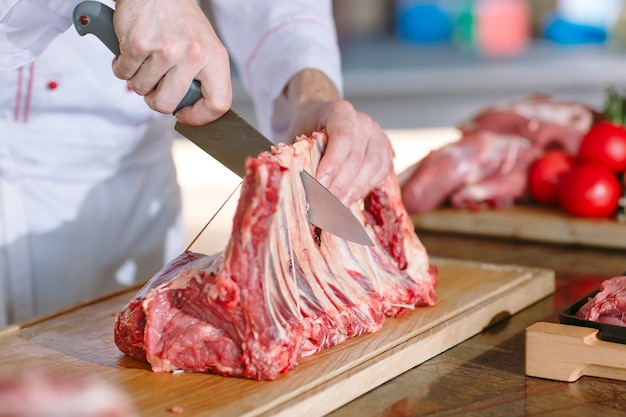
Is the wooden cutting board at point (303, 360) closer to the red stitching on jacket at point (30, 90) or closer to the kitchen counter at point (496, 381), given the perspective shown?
the kitchen counter at point (496, 381)

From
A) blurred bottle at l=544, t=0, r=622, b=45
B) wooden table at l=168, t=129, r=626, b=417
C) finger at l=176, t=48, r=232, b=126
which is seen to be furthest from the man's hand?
blurred bottle at l=544, t=0, r=622, b=45

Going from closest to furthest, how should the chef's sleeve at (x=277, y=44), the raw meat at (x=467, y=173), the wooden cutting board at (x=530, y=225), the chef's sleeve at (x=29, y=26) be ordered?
1. the chef's sleeve at (x=29, y=26)
2. the chef's sleeve at (x=277, y=44)
3. the wooden cutting board at (x=530, y=225)
4. the raw meat at (x=467, y=173)

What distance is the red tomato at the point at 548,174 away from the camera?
343cm

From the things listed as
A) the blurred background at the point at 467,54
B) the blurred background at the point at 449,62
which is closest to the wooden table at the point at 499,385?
the blurred background at the point at 449,62

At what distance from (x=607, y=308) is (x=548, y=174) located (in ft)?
4.77

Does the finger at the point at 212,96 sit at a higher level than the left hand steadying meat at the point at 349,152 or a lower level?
higher

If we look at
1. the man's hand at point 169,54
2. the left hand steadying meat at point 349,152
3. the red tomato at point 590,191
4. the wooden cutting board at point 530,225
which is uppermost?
the man's hand at point 169,54

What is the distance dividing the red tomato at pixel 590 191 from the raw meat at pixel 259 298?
50.6 inches

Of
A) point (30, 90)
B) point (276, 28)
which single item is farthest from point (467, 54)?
point (30, 90)

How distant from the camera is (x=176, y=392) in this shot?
1871 mm

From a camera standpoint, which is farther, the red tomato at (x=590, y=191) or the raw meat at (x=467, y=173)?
the raw meat at (x=467, y=173)

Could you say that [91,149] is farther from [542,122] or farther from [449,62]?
[449,62]

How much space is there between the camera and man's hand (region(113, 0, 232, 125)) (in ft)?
6.42

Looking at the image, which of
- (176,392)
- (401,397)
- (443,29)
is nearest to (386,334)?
(401,397)
